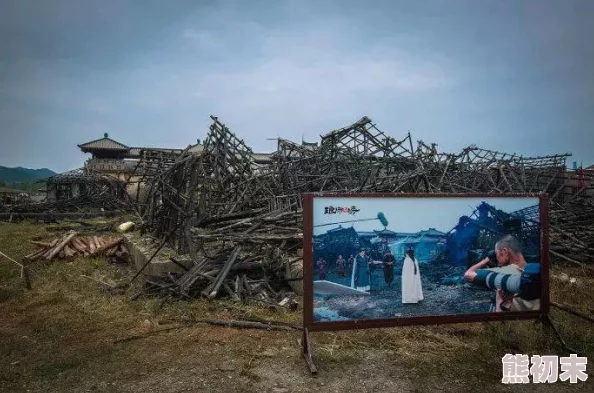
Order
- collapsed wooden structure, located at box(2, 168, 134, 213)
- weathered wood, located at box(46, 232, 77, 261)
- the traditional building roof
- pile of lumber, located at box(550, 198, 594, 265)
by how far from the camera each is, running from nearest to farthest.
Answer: pile of lumber, located at box(550, 198, 594, 265)
weathered wood, located at box(46, 232, 77, 261)
collapsed wooden structure, located at box(2, 168, 134, 213)
the traditional building roof

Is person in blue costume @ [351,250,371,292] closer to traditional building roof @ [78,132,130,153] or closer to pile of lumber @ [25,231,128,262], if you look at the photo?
pile of lumber @ [25,231,128,262]

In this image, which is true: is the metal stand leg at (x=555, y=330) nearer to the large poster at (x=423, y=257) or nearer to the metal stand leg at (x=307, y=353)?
the large poster at (x=423, y=257)

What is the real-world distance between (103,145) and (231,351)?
4910cm

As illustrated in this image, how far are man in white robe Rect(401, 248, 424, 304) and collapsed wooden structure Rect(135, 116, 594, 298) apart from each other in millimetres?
3823

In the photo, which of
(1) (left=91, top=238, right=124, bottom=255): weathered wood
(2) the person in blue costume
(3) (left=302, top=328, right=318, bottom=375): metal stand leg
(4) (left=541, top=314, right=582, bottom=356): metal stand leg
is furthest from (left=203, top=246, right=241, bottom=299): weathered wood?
(1) (left=91, top=238, right=124, bottom=255): weathered wood

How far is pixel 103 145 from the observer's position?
158 ft

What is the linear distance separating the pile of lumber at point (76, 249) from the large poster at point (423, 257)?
10572 mm

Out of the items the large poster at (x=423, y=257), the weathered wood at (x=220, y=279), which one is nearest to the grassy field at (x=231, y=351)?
the weathered wood at (x=220, y=279)

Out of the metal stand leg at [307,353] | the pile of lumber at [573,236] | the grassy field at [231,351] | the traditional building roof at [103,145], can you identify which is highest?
the traditional building roof at [103,145]

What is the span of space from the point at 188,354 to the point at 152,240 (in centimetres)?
777

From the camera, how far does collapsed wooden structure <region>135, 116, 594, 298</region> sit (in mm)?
9133

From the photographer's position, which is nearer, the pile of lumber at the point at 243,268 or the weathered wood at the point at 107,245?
the pile of lumber at the point at 243,268

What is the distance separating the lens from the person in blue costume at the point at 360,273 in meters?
4.84

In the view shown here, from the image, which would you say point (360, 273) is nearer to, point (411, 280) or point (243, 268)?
point (411, 280)
